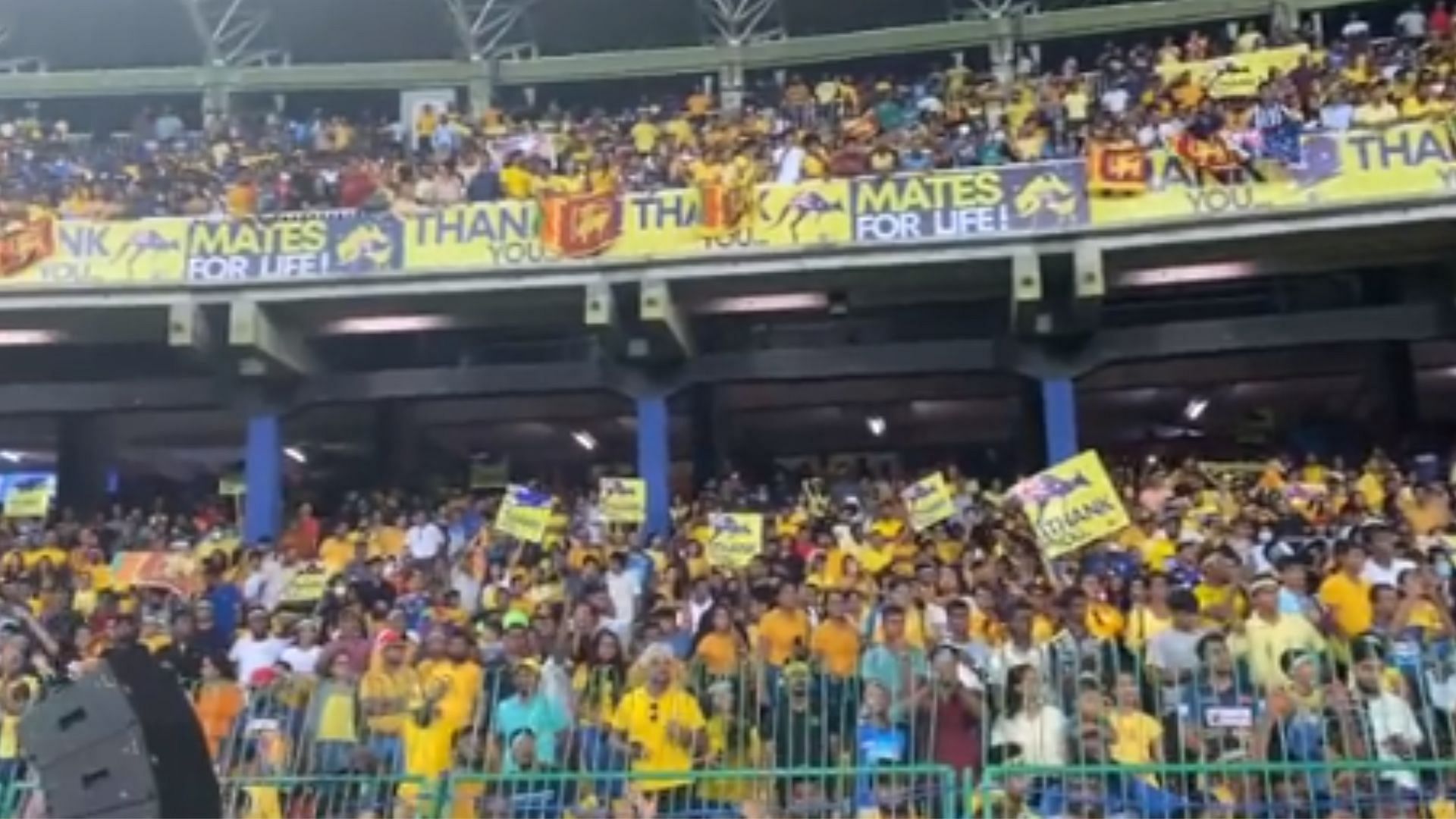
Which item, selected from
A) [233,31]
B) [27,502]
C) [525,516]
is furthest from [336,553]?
[233,31]

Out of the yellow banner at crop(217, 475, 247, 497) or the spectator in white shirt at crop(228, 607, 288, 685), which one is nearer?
the spectator in white shirt at crop(228, 607, 288, 685)

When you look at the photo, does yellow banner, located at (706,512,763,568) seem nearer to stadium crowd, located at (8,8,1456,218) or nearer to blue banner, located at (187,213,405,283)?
stadium crowd, located at (8,8,1456,218)

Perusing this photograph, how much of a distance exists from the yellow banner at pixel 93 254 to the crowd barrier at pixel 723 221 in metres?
0.02

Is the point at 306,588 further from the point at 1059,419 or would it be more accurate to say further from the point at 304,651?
the point at 1059,419

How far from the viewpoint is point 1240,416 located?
2412 cm

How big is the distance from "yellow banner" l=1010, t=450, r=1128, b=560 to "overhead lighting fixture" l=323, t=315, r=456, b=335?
818 cm

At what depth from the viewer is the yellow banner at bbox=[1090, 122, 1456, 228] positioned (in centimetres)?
1709

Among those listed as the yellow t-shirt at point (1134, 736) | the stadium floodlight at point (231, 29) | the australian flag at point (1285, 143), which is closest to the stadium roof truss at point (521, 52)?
the stadium floodlight at point (231, 29)

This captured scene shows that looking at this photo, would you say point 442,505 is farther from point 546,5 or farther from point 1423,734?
point 1423,734

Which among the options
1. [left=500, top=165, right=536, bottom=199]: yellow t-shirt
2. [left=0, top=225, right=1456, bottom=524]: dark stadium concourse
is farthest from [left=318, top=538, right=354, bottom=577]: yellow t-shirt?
[left=500, top=165, right=536, bottom=199]: yellow t-shirt

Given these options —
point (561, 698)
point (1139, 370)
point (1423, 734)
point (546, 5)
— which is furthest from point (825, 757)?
point (546, 5)

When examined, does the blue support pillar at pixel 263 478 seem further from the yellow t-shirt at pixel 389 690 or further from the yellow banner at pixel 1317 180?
the yellow banner at pixel 1317 180

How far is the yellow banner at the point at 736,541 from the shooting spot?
15.2 m

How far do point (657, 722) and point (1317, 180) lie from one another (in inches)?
393
